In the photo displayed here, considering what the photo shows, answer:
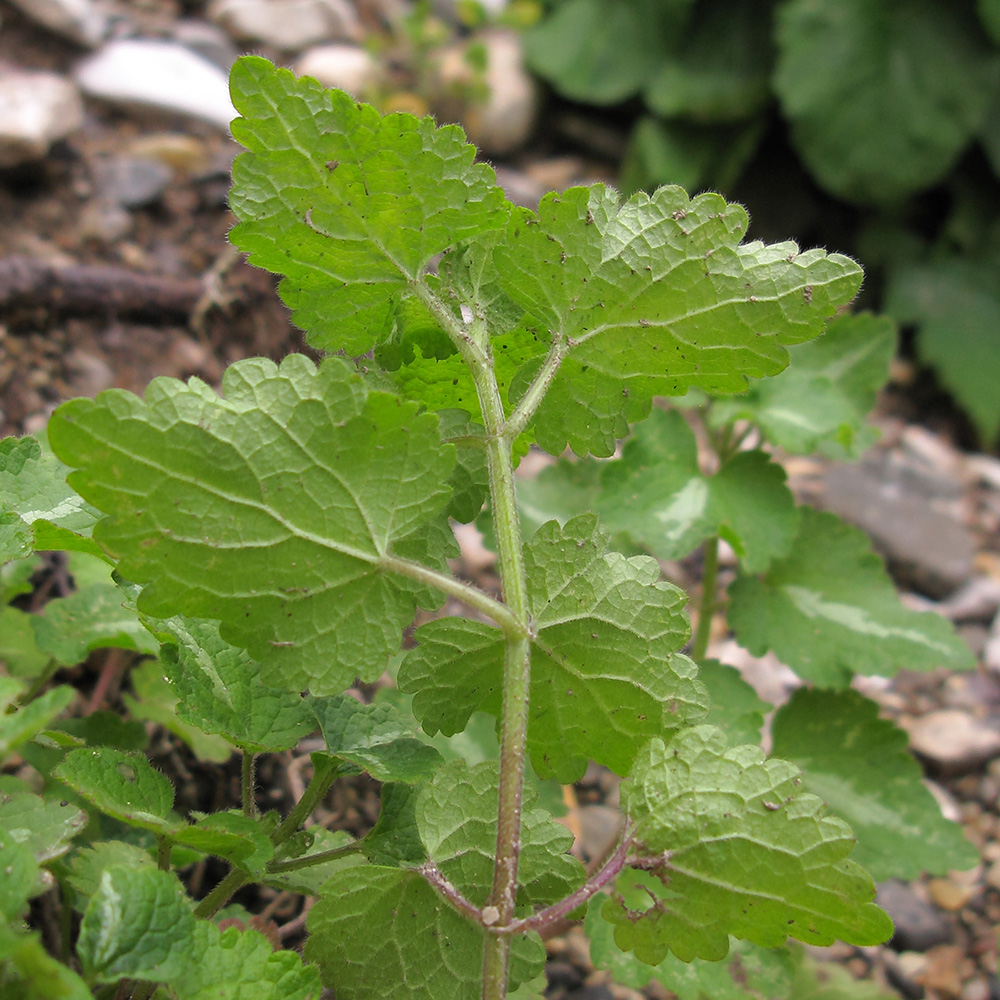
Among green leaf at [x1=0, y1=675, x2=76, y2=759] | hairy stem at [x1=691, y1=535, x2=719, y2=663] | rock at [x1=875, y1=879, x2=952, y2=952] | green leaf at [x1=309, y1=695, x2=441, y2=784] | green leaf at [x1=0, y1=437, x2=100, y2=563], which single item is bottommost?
rock at [x1=875, y1=879, x2=952, y2=952]

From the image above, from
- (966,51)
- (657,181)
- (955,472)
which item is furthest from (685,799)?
(966,51)

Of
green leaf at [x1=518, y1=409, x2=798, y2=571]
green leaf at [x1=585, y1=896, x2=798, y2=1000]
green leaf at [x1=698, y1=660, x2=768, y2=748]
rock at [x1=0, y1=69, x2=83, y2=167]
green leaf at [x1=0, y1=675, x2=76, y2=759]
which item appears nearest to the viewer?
green leaf at [x1=0, y1=675, x2=76, y2=759]

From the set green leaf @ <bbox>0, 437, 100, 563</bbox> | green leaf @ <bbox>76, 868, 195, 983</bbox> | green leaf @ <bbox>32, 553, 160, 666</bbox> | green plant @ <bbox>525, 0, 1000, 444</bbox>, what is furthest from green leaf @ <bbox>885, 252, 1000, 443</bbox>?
green leaf @ <bbox>76, 868, 195, 983</bbox>

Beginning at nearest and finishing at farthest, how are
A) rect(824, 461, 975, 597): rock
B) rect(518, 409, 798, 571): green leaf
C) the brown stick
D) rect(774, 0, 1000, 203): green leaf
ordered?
1. rect(518, 409, 798, 571): green leaf
2. the brown stick
3. rect(824, 461, 975, 597): rock
4. rect(774, 0, 1000, 203): green leaf

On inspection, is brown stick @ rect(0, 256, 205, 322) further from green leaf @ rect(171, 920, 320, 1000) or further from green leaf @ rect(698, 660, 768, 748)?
green leaf @ rect(171, 920, 320, 1000)

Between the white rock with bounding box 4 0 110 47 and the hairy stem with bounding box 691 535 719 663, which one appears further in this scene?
the white rock with bounding box 4 0 110 47

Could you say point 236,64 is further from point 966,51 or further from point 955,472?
point 966,51

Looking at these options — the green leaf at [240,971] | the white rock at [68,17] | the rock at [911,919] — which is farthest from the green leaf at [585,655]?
the white rock at [68,17]
